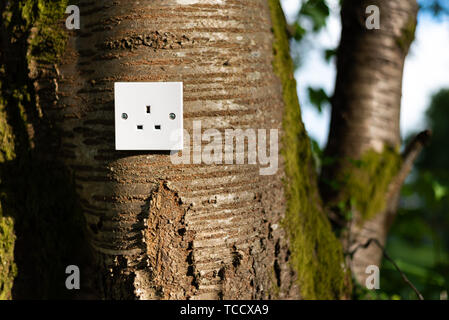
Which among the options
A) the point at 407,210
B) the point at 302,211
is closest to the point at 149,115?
the point at 302,211

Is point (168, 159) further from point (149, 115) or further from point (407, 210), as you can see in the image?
point (407, 210)

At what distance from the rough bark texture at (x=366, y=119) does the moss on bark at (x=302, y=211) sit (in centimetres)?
34

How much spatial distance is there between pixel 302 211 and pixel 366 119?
0.84 meters

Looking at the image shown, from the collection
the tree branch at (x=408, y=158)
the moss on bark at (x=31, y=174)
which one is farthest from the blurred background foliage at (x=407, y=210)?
the moss on bark at (x=31, y=174)

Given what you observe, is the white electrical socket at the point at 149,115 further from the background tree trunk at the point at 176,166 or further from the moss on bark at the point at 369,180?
the moss on bark at the point at 369,180

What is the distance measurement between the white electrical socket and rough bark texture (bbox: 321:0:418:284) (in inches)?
46.0

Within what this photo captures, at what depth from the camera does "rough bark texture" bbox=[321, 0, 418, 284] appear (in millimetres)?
1984

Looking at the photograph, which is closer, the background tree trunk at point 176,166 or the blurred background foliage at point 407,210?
the background tree trunk at point 176,166

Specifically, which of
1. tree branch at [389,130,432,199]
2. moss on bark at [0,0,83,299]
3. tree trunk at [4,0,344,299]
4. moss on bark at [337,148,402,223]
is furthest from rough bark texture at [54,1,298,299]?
tree branch at [389,130,432,199]

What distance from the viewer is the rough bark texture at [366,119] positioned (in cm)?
198

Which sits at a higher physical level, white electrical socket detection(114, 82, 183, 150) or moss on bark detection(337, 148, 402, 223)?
white electrical socket detection(114, 82, 183, 150)

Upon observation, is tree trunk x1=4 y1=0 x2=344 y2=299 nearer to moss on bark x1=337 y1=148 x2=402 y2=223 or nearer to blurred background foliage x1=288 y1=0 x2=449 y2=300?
blurred background foliage x1=288 y1=0 x2=449 y2=300
